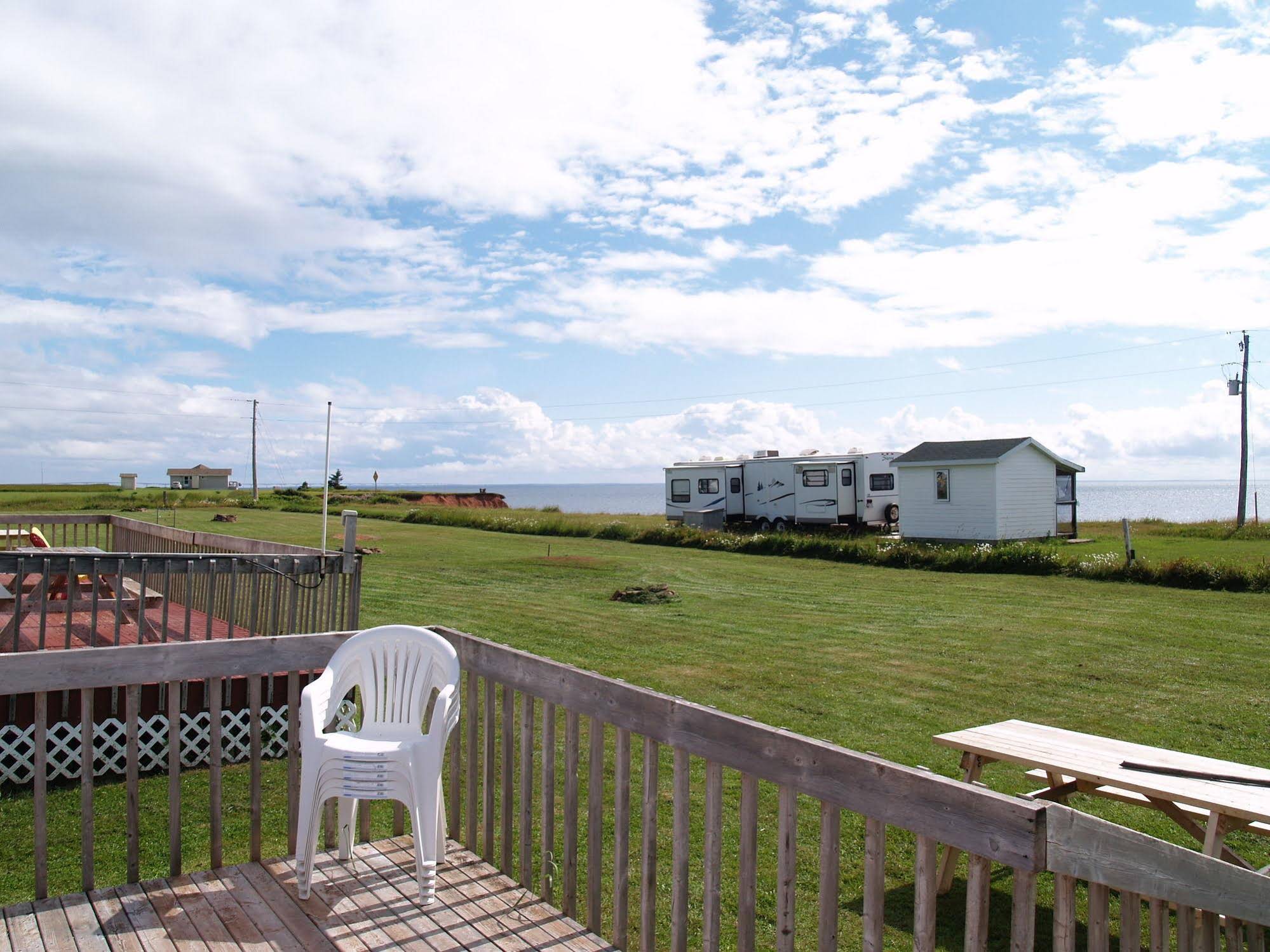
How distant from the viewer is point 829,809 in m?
2.34

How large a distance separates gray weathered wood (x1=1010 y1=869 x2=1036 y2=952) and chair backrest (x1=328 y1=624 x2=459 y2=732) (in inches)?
92.6

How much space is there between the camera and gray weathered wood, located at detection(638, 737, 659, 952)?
2885 millimetres

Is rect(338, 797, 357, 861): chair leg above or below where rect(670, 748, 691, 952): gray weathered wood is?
below

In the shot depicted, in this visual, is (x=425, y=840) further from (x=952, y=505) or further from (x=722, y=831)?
(x=952, y=505)

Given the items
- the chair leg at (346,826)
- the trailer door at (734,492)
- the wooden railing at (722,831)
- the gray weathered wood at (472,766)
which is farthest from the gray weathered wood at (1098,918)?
the trailer door at (734,492)

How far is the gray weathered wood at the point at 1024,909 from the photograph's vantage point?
194 cm

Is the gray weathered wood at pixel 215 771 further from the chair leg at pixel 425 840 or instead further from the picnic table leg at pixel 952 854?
the picnic table leg at pixel 952 854

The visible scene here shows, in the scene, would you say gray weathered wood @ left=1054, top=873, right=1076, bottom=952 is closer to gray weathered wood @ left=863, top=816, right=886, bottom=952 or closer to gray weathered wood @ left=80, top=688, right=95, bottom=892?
gray weathered wood @ left=863, top=816, right=886, bottom=952

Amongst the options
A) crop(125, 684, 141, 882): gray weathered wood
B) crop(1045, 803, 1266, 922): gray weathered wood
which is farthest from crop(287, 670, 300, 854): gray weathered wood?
crop(1045, 803, 1266, 922): gray weathered wood

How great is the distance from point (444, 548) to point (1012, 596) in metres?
13.1

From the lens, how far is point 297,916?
326 cm

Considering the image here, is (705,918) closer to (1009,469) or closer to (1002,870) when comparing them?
(1002,870)

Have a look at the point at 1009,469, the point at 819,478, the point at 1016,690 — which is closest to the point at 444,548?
the point at 819,478

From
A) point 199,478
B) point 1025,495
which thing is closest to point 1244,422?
point 1025,495
